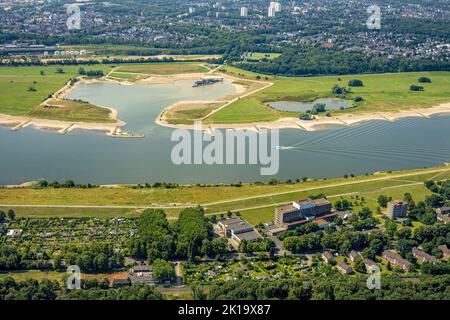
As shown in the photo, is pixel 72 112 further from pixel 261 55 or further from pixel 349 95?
pixel 261 55

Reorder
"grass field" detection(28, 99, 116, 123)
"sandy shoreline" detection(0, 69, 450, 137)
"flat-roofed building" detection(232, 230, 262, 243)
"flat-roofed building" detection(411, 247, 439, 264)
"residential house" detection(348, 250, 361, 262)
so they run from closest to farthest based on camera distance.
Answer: "flat-roofed building" detection(411, 247, 439, 264) < "residential house" detection(348, 250, 361, 262) < "flat-roofed building" detection(232, 230, 262, 243) < "sandy shoreline" detection(0, 69, 450, 137) < "grass field" detection(28, 99, 116, 123)

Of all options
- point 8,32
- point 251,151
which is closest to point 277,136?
point 251,151

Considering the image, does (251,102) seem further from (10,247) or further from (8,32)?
(8,32)

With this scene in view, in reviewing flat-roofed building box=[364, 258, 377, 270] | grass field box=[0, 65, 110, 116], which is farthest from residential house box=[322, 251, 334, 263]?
grass field box=[0, 65, 110, 116]

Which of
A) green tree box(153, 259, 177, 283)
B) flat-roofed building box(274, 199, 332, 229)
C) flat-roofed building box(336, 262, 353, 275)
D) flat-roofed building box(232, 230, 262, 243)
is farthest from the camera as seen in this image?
flat-roofed building box(274, 199, 332, 229)

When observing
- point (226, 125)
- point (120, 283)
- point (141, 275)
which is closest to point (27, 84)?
point (226, 125)

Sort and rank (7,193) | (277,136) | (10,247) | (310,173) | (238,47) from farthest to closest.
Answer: (238,47), (277,136), (310,173), (7,193), (10,247)

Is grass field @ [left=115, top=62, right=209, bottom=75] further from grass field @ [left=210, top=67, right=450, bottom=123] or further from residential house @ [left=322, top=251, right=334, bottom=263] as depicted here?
residential house @ [left=322, top=251, right=334, bottom=263]
